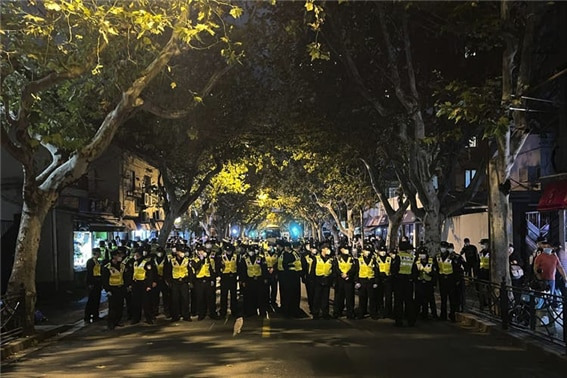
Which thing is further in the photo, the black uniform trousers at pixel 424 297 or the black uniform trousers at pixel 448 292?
the black uniform trousers at pixel 448 292

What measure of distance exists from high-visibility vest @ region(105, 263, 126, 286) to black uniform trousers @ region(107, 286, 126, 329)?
11 centimetres

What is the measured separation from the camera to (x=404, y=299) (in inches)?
579

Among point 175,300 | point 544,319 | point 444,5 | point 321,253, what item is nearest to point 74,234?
point 175,300

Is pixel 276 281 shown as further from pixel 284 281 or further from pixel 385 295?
pixel 385 295

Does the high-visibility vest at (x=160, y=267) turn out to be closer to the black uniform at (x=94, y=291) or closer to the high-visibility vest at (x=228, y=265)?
the black uniform at (x=94, y=291)

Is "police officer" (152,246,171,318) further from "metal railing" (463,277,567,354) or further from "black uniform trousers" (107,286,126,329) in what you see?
"metal railing" (463,277,567,354)

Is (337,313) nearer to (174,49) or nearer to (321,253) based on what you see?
(321,253)

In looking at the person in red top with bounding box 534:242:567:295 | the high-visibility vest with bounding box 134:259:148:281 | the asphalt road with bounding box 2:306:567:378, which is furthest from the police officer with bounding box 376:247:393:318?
the high-visibility vest with bounding box 134:259:148:281

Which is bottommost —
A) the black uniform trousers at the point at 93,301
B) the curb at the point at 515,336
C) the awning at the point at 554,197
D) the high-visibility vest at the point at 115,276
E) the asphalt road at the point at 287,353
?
the asphalt road at the point at 287,353

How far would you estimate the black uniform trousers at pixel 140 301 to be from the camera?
15188 millimetres

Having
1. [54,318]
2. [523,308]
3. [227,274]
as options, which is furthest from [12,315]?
[523,308]

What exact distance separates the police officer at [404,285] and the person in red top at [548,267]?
9.49 feet

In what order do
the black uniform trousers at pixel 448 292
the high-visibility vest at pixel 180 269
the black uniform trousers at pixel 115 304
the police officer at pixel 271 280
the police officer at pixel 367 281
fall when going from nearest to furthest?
the black uniform trousers at pixel 115 304 < the black uniform trousers at pixel 448 292 < the police officer at pixel 367 281 < the high-visibility vest at pixel 180 269 < the police officer at pixel 271 280

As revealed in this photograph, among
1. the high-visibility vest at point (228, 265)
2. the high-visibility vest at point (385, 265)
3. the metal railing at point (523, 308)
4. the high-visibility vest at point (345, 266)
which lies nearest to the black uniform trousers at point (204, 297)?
the high-visibility vest at point (228, 265)
